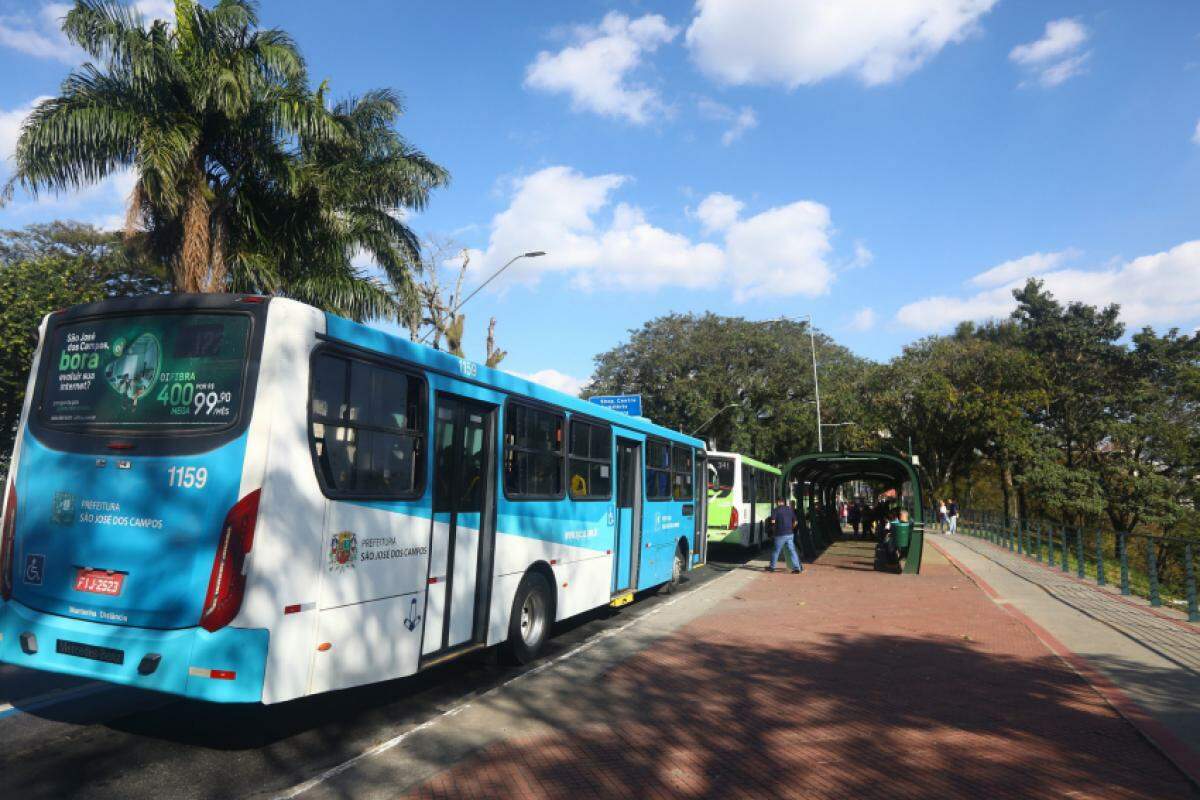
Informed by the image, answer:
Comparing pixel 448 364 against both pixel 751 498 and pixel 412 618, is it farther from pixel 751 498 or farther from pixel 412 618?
pixel 751 498

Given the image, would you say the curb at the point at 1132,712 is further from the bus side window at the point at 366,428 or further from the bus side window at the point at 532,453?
the bus side window at the point at 366,428

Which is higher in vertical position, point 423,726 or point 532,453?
point 532,453

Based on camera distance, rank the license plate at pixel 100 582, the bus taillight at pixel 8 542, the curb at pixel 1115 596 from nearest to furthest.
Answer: the license plate at pixel 100 582
the bus taillight at pixel 8 542
the curb at pixel 1115 596

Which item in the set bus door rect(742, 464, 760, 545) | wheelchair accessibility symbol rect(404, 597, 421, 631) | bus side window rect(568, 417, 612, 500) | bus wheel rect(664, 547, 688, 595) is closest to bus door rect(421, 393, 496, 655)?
wheelchair accessibility symbol rect(404, 597, 421, 631)

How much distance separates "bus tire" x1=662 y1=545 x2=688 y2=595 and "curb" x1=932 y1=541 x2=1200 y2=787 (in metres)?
5.46

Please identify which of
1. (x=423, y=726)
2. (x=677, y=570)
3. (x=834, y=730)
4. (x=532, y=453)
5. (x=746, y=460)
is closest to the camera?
(x=423, y=726)

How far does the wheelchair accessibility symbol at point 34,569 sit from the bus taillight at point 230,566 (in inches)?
58.3

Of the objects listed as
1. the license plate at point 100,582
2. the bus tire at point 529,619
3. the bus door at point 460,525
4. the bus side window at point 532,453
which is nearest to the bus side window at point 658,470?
the bus side window at point 532,453

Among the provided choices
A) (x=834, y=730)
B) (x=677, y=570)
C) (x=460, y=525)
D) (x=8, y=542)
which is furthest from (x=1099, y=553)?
(x=8, y=542)

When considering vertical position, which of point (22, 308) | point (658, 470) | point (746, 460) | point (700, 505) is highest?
point (22, 308)

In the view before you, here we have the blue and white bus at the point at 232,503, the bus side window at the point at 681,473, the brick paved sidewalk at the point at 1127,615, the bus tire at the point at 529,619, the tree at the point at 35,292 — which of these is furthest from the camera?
the tree at the point at 35,292

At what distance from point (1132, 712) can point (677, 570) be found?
313 inches

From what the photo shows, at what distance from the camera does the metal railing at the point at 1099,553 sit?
12055mm

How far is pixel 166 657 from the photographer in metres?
4.77
